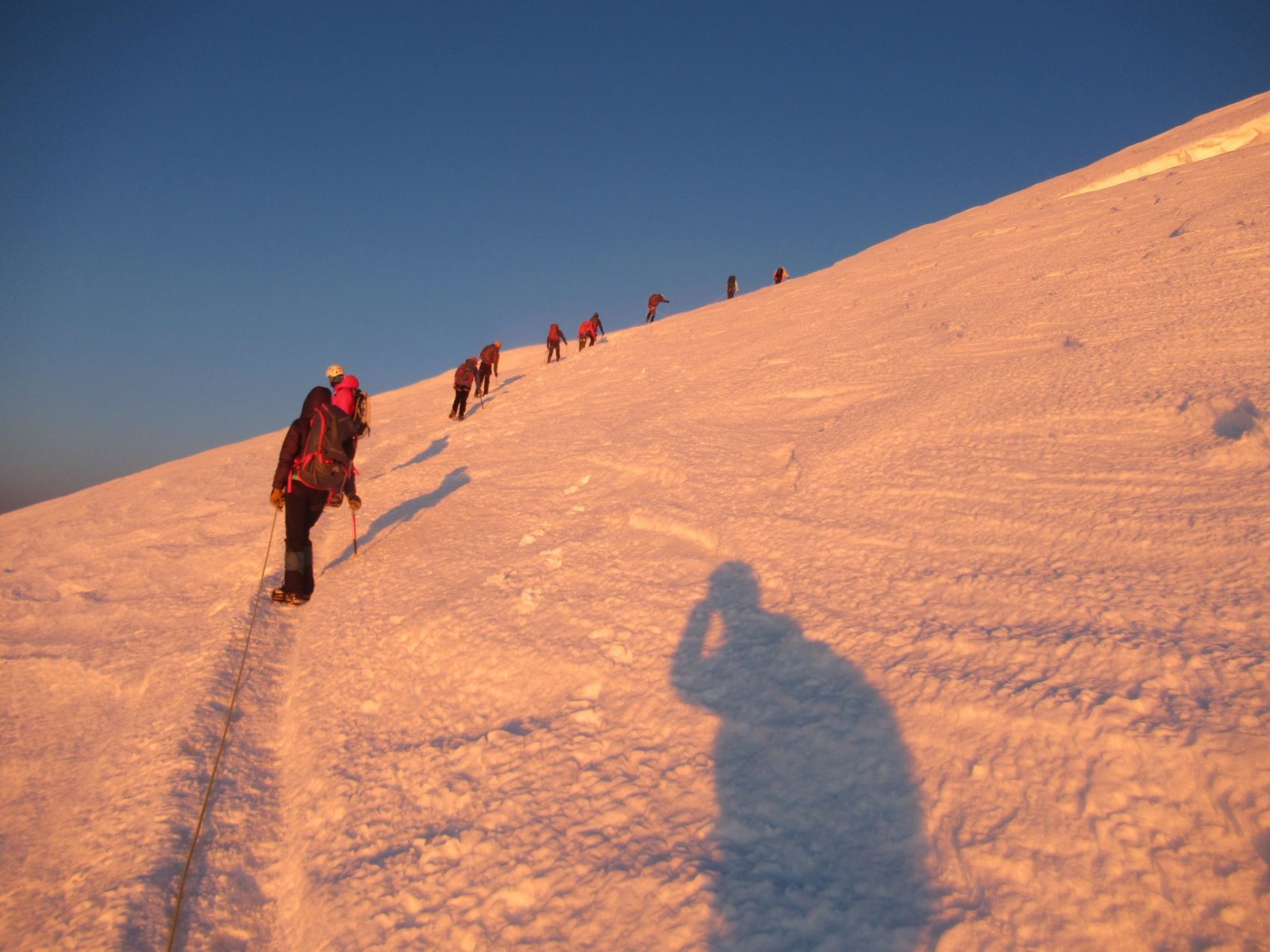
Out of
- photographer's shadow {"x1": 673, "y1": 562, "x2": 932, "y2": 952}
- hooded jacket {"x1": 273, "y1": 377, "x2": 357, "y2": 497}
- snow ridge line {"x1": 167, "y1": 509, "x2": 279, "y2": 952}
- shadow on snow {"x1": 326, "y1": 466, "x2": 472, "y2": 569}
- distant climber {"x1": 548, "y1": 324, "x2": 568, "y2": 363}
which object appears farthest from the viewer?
distant climber {"x1": 548, "y1": 324, "x2": 568, "y2": 363}

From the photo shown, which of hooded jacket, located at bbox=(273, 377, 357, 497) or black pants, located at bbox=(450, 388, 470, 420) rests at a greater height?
black pants, located at bbox=(450, 388, 470, 420)

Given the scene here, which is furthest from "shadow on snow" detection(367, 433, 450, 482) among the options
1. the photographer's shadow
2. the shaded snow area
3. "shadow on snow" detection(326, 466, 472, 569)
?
the photographer's shadow

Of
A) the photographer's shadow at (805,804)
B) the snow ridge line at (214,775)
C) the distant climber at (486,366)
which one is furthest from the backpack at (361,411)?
the distant climber at (486,366)

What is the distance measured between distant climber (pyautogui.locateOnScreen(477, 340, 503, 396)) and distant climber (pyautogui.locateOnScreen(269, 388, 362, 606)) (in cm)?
934

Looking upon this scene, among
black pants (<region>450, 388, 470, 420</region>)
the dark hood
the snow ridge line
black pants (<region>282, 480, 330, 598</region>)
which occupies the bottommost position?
the snow ridge line

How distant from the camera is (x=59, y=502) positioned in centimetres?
1006

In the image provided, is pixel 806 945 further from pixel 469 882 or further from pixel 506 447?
pixel 506 447

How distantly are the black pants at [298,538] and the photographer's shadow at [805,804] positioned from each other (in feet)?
11.4

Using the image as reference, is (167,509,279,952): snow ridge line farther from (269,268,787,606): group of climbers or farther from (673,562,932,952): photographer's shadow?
(673,562,932,952): photographer's shadow

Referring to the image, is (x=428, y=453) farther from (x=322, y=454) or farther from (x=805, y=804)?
(x=805, y=804)

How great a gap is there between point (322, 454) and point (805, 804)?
4.42 m

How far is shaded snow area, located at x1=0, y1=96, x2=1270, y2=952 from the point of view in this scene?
2203 millimetres

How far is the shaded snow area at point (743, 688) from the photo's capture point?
220 centimetres

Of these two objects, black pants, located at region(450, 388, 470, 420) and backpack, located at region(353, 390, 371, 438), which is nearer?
backpack, located at region(353, 390, 371, 438)
